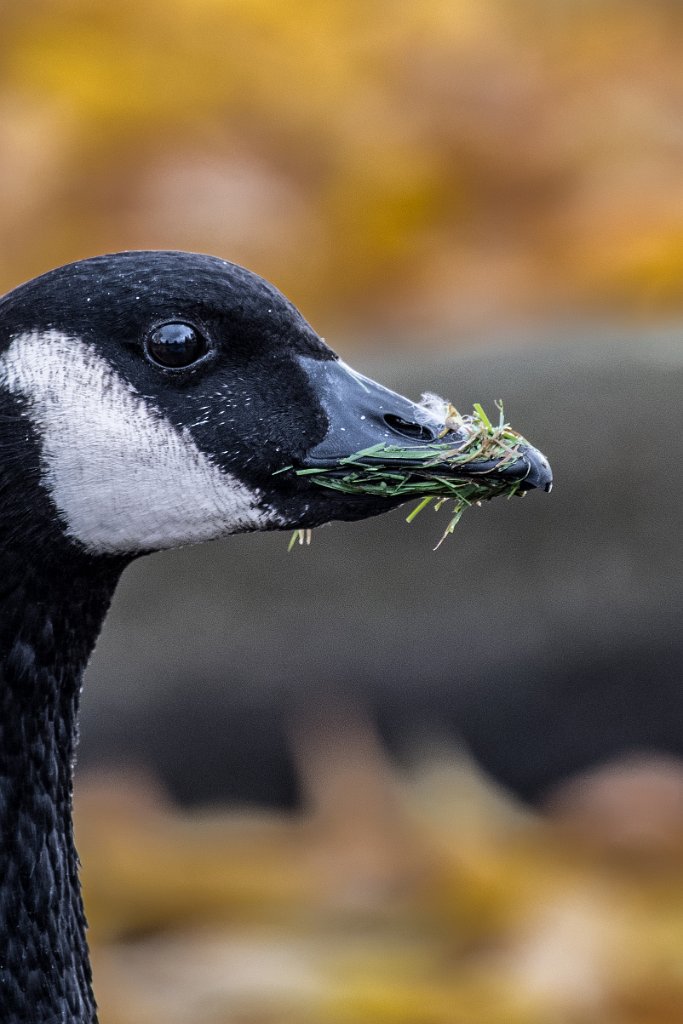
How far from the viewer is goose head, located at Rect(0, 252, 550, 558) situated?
2.45m

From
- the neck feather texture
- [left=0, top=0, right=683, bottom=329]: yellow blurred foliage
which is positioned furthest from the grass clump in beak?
[left=0, top=0, right=683, bottom=329]: yellow blurred foliage

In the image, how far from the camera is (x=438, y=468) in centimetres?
254

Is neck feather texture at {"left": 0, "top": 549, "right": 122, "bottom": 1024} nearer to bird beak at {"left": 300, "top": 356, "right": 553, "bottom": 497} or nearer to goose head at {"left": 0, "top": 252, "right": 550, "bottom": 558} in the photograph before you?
goose head at {"left": 0, "top": 252, "right": 550, "bottom": 558}

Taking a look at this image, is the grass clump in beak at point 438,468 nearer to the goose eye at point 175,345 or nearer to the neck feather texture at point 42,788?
the goose eye at point 175,345

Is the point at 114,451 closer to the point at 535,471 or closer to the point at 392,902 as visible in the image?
the point at 535,471

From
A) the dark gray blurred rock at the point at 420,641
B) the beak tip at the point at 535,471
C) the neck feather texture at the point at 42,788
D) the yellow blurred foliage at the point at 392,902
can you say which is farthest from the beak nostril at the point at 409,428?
the dark gray blurred rock at the point at 420,641

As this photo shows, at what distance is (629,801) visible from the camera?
233 inches

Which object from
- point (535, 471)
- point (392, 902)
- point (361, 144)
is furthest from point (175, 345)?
point (361, 144)

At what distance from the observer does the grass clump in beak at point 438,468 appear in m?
2.54

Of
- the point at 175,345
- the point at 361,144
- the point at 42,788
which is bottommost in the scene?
the point at 42,788

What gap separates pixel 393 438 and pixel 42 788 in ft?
3.29

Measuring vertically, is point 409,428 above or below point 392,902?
below

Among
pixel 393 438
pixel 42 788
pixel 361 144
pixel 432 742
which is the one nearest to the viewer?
pixel 393 438

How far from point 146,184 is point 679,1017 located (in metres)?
6.56
